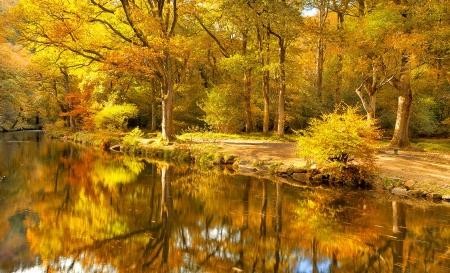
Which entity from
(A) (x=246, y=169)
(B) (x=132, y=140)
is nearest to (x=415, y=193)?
(A) (x=246, y=169)

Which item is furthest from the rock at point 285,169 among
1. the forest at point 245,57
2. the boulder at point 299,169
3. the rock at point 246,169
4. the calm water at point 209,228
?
the forest at point 245,57

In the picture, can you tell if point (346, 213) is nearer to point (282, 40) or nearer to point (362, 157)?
point (362, 157)

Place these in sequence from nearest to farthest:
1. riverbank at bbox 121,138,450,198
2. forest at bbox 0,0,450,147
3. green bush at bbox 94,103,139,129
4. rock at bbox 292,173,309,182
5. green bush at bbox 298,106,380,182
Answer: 1. riverbank at bbox 121,138,450,198
2. green bush at bbox 298,106,380,182
3. rock at bbox 292,173,309,182
4. forest at bbox 0,0,450,147
5. green bush at bbox 94,103,139,129

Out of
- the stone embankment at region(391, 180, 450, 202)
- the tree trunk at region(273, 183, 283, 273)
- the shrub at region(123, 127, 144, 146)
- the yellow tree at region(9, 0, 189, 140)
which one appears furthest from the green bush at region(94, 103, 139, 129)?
the stone embankment at region(391, 180, 450, 202)

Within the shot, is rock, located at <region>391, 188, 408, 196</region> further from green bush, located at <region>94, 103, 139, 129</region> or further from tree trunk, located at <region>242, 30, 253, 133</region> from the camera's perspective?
green bush, located at <region>94, 103, 139, 129</region>

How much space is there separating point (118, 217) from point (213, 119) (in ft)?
47.9

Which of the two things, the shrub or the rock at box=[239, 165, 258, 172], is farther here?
the shrub

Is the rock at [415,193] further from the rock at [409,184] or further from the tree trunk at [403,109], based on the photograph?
the tree trunk at [403,109]

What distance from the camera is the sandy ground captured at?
1082 centimetres

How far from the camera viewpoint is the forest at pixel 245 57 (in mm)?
13875

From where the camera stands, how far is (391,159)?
42.0 feet

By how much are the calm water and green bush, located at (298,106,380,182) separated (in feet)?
3.74

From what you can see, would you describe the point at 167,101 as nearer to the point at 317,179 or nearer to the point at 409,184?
the point at 317,179

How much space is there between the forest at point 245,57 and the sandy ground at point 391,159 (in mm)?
1496
